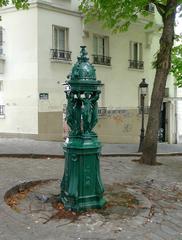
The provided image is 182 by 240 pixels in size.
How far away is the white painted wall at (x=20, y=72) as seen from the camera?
19.0m

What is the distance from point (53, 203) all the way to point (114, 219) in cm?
121

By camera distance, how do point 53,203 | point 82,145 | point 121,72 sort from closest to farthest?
point 82,145 < point 53,203 < point 121,72

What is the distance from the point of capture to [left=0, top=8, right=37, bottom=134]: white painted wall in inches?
747

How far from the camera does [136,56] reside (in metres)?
24.5

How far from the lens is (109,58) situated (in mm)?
22547

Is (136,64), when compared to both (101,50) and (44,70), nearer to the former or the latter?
(101,50)

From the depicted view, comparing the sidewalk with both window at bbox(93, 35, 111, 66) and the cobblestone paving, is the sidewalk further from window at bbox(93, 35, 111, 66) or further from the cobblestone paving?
window at bbox(93, 35, 111, 66)

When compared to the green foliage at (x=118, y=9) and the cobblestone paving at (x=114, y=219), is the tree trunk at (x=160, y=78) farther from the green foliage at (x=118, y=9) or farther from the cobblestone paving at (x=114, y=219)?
the cobblestone paving at (x=114, y=219)

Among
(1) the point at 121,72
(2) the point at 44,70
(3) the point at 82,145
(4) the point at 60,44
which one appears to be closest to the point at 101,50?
(1) the point at 121,72

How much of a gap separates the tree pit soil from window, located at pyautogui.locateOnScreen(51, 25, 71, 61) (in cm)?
1182

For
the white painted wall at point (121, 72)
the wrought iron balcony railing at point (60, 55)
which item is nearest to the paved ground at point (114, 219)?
the wrought iron balcony railing at point (60, 55)

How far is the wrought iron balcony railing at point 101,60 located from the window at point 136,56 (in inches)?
74.1

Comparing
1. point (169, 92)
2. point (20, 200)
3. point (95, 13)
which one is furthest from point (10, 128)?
point (20, 200)

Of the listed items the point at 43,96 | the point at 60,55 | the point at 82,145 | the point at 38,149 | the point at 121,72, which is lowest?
the point at 38,149
